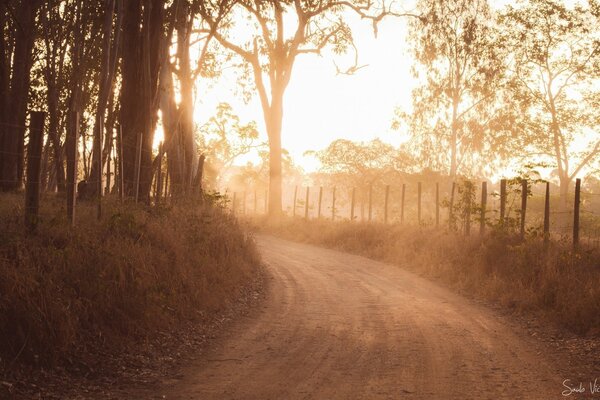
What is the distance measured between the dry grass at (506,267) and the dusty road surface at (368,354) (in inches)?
35.7

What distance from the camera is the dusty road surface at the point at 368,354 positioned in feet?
19.1

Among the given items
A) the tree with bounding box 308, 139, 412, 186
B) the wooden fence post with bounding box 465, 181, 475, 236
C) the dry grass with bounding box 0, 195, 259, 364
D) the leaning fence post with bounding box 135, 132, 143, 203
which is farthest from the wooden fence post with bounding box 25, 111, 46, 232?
the tree with bounding box 308, 139, 412, 186

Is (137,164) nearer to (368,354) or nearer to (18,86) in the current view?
(18,86)

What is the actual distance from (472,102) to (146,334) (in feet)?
109

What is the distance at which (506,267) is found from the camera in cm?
1268

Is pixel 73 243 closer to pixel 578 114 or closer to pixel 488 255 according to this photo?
pixel 488 255

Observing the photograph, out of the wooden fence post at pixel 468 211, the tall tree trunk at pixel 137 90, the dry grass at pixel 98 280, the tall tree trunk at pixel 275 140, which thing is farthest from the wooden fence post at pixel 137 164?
the tall tree trunk at pixel 275 140

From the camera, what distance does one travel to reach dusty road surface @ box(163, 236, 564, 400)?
5820 millimetres

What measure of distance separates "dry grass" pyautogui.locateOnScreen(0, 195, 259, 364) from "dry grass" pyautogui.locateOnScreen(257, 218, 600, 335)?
499 centimetres

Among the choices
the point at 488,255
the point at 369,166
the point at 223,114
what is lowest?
the point at 488,255

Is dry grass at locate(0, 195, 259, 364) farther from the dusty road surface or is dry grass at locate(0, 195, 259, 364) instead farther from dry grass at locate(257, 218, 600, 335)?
dry grass at locate(257, 218, 600, 335)

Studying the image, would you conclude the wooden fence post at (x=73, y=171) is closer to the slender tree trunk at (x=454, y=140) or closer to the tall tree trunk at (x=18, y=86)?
the tall tree trunk at (x=18, y=86)

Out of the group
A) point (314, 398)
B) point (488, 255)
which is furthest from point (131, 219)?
point (488, 255)

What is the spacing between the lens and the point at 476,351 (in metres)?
7.33
